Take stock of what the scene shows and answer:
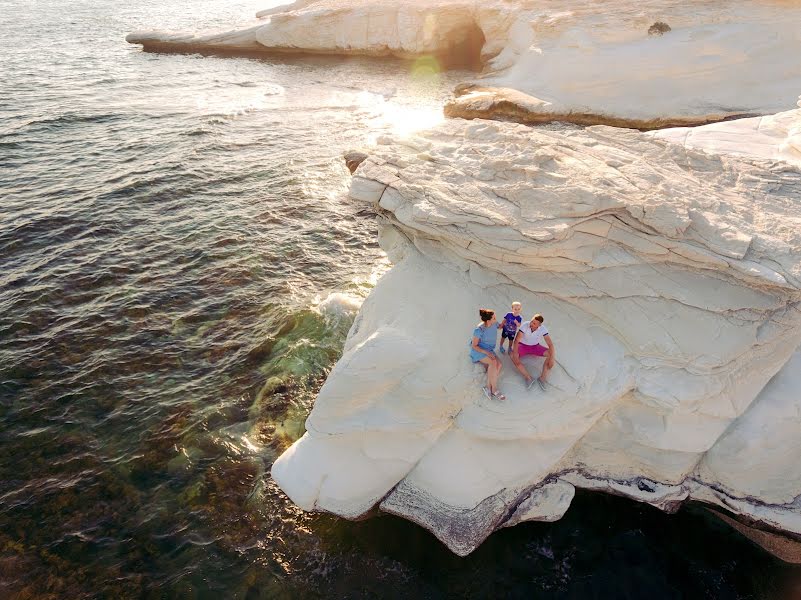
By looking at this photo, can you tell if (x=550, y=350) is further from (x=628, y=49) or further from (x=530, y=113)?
(x=628, y=49)

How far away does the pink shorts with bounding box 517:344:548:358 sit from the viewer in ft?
28.2

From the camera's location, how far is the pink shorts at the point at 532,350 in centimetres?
860

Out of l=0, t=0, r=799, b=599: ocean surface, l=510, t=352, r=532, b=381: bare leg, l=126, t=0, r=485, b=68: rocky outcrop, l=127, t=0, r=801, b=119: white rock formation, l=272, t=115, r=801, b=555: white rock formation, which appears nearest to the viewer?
l=0, t=0, r=799, b=599: ocean surface

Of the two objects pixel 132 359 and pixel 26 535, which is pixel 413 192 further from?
pixel 26 535

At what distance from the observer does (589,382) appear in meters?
8.59

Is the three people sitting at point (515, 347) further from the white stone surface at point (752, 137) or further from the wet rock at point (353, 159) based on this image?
the wet rock at point (353, 159)

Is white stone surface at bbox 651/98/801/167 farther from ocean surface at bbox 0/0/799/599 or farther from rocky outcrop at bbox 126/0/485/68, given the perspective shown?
rocky outcrop at bbox 126/0/485/68

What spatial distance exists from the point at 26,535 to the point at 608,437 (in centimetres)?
1000

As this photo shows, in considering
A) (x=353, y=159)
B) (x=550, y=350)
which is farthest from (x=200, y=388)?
(x=353, y=159)

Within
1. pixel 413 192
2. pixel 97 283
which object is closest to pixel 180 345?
pixel 97 283

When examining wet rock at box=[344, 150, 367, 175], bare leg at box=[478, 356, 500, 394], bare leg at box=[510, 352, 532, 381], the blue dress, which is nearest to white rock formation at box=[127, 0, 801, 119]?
wet rock at box=[344, 150, 367, 175]

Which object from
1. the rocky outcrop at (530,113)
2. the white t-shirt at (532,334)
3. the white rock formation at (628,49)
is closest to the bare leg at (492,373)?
the white t-shirt at (532,334)

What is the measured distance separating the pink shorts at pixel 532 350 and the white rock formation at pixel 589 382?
42cm

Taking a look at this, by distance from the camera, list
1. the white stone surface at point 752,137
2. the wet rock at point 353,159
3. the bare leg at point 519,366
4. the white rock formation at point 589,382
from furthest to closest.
A: 1. the wet rock at point 353,159
2. the white stone surface at point 752,137
3. the bare leg at point 519,366
4. the white rock formation at point 589,382
